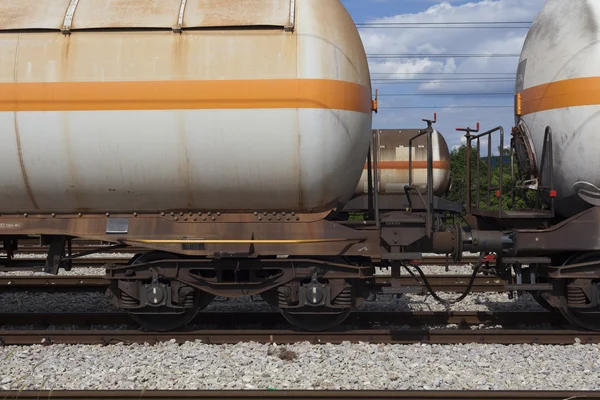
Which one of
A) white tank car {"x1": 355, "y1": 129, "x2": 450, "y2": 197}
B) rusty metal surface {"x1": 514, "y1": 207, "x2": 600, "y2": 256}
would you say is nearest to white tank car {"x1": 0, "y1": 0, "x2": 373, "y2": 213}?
rusty metal surface {"x1": 514, "y1": 207, "x2": 600, "y2": 256}

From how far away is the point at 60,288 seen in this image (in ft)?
30.8

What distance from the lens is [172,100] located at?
5.93 metres

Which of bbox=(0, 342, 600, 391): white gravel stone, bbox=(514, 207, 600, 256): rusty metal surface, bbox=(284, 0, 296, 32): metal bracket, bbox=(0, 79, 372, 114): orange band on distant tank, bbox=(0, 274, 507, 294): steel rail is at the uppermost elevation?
bbox=(284, 0, 296, 32): metal bracket

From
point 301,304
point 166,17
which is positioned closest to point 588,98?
point 301,304

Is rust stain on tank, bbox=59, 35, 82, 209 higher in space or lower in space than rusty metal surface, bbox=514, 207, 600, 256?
higher

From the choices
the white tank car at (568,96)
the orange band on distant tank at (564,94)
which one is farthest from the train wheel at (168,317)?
the orange band on distant tank at (564,94)

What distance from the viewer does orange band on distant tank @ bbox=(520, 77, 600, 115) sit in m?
6.36

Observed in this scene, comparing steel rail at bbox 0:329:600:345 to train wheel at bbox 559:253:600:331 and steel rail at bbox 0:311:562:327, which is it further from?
steel rail at bbox 0:311:562:327

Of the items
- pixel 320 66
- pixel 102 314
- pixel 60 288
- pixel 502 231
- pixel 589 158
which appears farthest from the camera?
pixel 60 288

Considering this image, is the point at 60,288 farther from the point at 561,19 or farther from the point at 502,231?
the point at 561,19

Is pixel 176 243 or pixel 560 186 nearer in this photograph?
pixel 176 243

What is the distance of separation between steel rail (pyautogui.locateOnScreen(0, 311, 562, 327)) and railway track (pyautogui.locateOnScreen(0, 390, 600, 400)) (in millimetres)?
2559

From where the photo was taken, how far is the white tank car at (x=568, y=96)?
252 inches

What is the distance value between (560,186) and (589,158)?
0.55 meters
